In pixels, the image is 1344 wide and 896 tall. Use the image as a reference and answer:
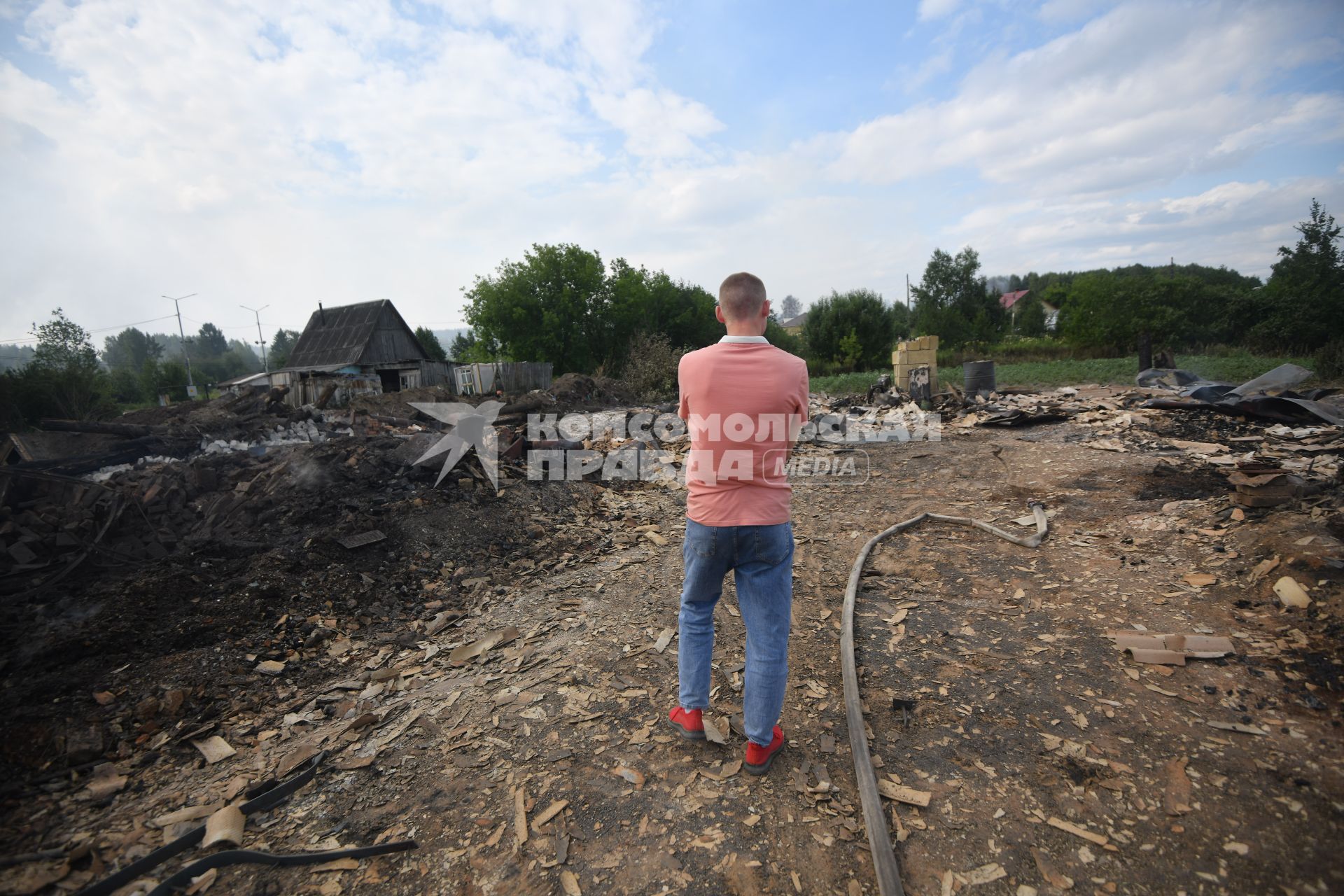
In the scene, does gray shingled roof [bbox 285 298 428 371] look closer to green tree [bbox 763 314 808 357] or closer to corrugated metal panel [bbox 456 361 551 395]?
corrugated metal panel [bbox 456 361 551 395]

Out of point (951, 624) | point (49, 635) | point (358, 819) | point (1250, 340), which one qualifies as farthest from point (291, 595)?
point (1250, 340)

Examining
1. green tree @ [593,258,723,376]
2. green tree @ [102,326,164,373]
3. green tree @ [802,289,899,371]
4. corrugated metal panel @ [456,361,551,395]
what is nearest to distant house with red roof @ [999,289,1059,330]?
green tree @ [802,289,899,371]

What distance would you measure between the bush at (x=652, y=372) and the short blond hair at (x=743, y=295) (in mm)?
19061

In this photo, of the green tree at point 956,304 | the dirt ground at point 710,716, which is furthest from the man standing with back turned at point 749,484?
the green tree at point 956,304

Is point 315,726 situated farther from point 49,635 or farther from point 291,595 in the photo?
point 49,635

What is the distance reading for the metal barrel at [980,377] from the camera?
594 inches

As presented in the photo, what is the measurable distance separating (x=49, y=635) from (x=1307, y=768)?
6.72 m

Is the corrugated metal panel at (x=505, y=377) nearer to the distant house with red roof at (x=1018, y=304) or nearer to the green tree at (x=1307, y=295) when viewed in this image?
the green tree at (x=1307, y=295)

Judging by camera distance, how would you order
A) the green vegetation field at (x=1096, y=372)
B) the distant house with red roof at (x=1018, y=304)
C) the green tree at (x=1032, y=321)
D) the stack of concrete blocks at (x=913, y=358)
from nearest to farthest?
the stack of concrete blocks at (x=913, y=358), the green vegetation field at (x=1096, y=372), the green tree at (x=1032, y=321), the distant house with red roof at (x=1018, y=304)

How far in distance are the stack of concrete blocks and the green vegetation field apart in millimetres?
5407

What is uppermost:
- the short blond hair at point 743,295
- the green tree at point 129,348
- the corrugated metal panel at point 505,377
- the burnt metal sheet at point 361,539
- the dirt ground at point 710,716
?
the green tree at point 129,348

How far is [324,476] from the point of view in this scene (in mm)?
6387

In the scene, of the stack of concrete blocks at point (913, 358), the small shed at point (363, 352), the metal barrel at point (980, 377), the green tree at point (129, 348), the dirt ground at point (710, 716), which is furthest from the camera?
the green tree at point (129, 348)

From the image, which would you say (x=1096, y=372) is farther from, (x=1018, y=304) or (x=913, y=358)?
(x=1018, y=304)
